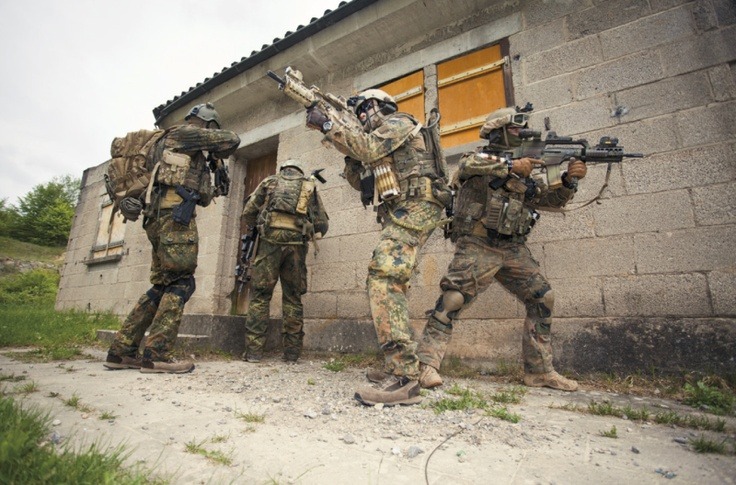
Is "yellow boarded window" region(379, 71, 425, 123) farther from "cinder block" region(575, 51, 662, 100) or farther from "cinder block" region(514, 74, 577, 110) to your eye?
"cinder block" region(575, 51, 662, 100)

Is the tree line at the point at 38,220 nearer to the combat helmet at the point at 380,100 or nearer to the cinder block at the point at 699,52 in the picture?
the combat helmet at the point at 380,100

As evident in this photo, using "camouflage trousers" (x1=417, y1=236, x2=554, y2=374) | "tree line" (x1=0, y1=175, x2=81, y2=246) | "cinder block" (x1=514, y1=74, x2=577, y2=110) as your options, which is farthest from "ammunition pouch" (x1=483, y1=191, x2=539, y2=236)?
"tree line" (x1=0, y1=175, x2=81, y2=246)

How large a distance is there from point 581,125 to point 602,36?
0.85m

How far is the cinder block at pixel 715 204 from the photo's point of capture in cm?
264

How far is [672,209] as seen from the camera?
2818mm

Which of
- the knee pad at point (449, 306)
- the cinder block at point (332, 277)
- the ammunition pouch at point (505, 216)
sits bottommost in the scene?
the knee pad at point (449, 306)


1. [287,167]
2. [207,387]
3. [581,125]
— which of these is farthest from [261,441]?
[581,125]

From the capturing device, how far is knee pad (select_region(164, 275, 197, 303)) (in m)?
3.02

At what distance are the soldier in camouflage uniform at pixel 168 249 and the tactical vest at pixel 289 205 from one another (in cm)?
73

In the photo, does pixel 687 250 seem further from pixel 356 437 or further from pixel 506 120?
pixel 356 437

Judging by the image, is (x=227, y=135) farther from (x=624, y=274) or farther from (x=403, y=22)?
(x=624, y=274)

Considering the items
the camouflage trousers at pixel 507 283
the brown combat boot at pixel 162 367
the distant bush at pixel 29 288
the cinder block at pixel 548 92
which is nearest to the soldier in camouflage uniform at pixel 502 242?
the camouflage trousers at pixel 507 283

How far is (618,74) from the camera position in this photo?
3193 mm

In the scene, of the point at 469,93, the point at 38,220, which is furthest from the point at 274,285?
the point at 38,220
